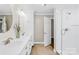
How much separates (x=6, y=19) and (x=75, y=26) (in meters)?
0.75

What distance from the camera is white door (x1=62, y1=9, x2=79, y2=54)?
136cm

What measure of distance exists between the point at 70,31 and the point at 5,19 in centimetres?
72

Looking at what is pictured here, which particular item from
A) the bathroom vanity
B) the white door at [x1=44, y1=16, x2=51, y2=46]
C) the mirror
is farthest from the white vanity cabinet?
the mirror

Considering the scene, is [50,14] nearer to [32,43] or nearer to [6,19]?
[32,43]

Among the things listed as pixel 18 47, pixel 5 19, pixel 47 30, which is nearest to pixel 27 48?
pixel 18 47

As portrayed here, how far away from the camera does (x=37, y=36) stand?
138 cm

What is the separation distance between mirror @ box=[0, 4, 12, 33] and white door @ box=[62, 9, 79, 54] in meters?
0.59

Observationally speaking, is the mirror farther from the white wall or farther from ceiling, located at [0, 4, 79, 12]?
the white wall

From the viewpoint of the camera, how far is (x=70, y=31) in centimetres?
139

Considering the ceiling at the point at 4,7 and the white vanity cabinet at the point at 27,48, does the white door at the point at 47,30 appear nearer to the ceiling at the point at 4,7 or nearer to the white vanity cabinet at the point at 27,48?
the white vanity cabinet at the point at 27,48

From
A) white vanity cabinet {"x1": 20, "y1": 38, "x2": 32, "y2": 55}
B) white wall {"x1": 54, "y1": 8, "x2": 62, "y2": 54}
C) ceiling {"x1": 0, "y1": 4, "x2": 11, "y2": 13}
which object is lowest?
white vanity cabinet {"x1": 20, "y1": 38, "x2": 32, "y2": 55}

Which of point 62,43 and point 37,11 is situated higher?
point 37,11

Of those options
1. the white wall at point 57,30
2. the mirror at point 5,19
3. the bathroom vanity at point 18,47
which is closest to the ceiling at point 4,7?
the mirror at point 5,19
